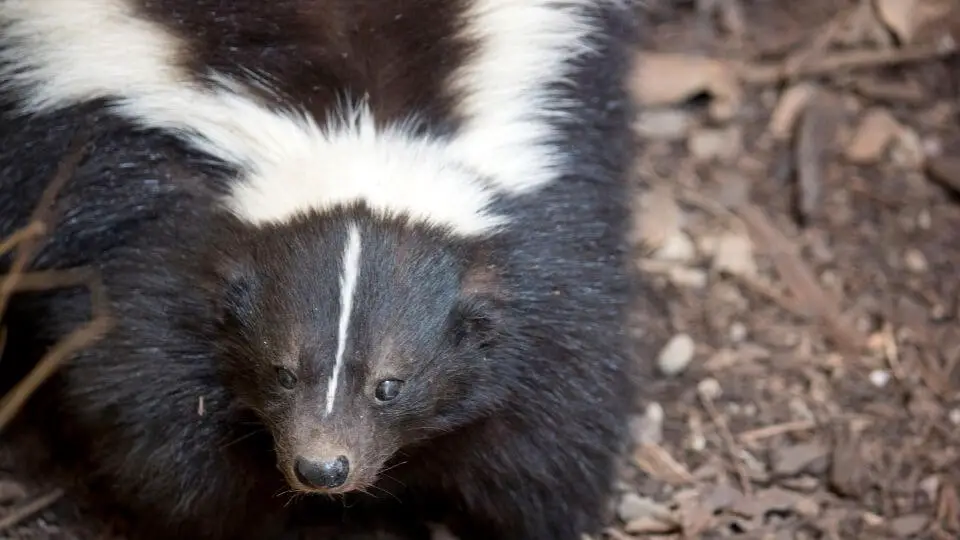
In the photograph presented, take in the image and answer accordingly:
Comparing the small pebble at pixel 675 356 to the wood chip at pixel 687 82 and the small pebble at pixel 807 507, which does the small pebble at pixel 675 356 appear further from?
the wood chip at pixel 687 82

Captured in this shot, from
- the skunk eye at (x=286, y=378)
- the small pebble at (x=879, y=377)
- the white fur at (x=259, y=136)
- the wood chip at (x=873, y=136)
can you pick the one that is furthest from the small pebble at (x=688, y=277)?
the skunk eye at (x=286, y=378)

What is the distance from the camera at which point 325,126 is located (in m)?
3.52

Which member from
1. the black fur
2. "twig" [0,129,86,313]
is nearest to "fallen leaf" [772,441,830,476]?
the black fur

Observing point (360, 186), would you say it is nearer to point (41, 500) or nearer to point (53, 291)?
point (53, 291)

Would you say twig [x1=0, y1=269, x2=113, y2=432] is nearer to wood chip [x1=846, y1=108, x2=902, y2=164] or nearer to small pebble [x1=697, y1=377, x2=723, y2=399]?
small pebble [x1=697, y1=377, x2=723, y2=399]

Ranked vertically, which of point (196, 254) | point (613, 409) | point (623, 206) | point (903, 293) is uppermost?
point (196, 254)

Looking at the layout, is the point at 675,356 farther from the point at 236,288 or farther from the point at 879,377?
the point at 236,288

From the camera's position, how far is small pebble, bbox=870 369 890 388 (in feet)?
15.2

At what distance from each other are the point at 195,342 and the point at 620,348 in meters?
1.10

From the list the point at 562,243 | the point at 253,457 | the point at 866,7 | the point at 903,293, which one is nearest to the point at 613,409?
the point at 562,243

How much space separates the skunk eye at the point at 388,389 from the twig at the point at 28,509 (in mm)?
1342

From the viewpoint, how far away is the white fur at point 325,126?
346 cm

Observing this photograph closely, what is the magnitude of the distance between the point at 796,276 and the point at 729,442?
0.68m

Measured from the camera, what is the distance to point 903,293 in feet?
15.8
